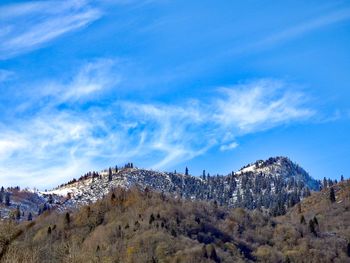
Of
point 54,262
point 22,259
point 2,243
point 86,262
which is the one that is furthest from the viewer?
point 54,262

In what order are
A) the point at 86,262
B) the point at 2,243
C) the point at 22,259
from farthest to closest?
the point at 86,262
the point at 22,259
the point at 2,243

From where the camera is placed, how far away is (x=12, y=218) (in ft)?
145

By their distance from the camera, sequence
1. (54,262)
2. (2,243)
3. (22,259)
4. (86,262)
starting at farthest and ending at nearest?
1. (54,262)
2. (86,262)
3. (22,259)
4. (2,243)

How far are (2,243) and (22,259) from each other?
26937 millimetres

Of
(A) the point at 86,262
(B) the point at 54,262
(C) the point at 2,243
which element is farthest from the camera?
(B) the point at 54,262

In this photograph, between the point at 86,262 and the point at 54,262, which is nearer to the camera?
the point at 86,262

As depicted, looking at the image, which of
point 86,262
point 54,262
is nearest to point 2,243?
point 86,262

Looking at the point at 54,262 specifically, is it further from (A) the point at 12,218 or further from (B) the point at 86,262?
(A) the point at 12,218

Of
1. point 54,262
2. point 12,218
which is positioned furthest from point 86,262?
point 12,218

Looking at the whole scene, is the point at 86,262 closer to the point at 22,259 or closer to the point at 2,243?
the point at 22,259

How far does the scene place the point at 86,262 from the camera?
102m

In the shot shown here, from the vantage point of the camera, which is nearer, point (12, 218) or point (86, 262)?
point (12, 218)

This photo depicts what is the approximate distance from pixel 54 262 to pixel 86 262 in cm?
2891

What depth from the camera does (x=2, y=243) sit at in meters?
43.6
